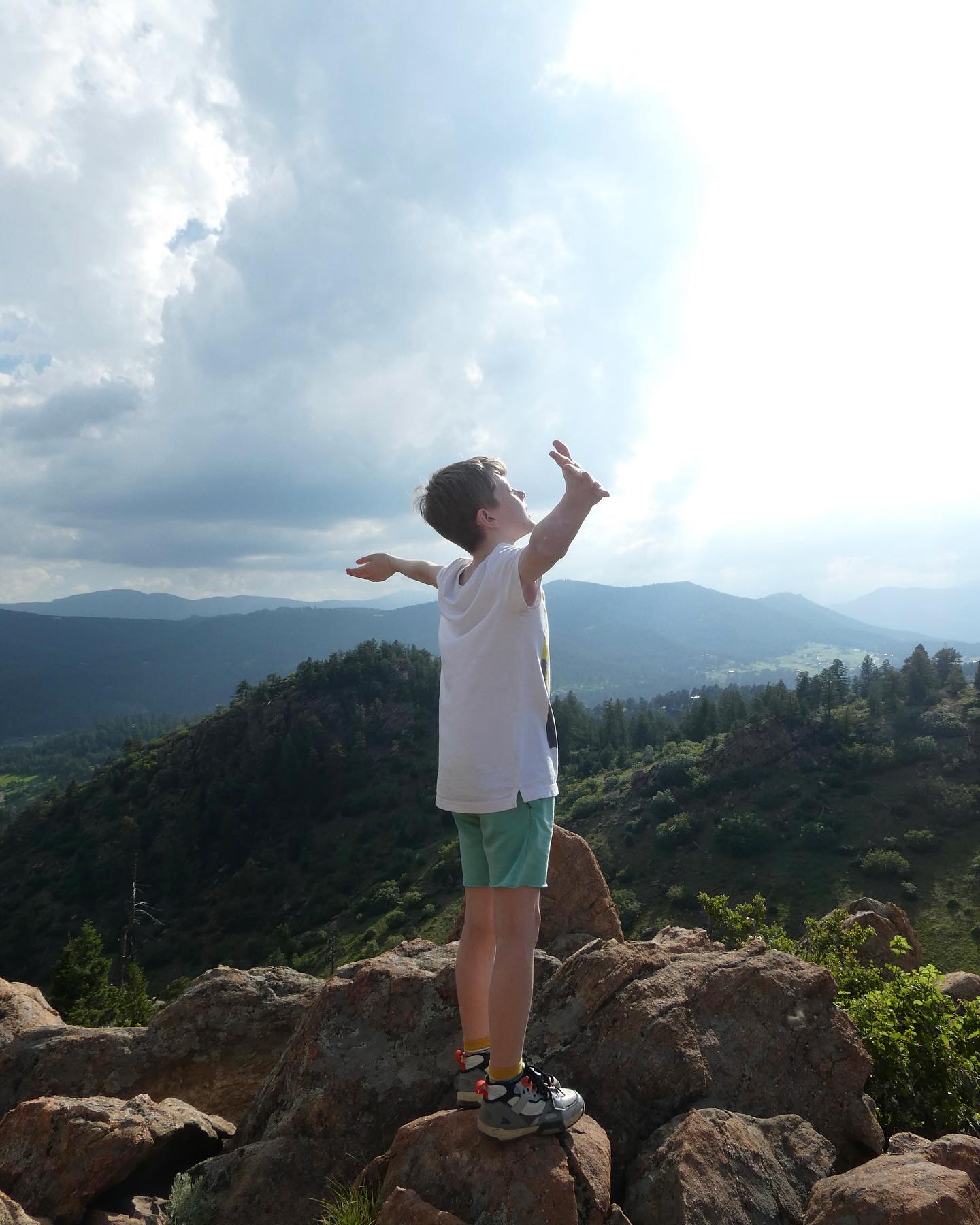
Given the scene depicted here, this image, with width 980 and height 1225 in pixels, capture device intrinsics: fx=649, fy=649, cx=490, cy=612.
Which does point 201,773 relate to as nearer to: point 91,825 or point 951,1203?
point 91,825

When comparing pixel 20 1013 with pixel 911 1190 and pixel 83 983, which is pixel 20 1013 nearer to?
pixel 911 1190

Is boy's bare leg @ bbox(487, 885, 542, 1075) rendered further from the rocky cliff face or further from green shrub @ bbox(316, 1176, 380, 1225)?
green shrub @ bbox(316, 1176, 380, 1225)

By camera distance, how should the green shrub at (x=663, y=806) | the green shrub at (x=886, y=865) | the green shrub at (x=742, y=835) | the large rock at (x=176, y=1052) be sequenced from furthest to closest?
the green shrub at (x=663, y=806)
the green shrub at (x=742, y=835)
the green shrub at (x=886, y=865)
the large rock at (x=176, y=1052)

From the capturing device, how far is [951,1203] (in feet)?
9.57

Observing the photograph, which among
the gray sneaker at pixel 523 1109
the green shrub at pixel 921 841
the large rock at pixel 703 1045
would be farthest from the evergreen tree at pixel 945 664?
the gray sneaker at pixel 523 1109

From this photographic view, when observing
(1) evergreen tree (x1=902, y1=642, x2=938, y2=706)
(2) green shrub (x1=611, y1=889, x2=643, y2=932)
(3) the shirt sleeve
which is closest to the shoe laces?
(3) the shirt sleeve

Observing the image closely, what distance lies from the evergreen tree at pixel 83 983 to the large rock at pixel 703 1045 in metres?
31.6

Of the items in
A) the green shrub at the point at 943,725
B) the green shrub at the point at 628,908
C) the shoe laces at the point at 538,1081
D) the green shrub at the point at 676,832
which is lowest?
the green shrub at the point at 628,908

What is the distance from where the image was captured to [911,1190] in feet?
9.95

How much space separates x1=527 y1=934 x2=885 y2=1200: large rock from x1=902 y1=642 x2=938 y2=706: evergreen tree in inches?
3744

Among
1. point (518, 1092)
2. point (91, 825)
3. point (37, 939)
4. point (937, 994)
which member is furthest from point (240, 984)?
point (91, 825)

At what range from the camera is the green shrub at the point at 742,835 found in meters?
62.9

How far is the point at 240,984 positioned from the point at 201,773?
318 ft

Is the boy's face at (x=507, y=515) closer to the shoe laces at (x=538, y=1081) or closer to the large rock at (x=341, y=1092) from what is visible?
the shoe laces at (x=538, y=1081)
